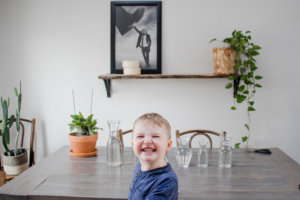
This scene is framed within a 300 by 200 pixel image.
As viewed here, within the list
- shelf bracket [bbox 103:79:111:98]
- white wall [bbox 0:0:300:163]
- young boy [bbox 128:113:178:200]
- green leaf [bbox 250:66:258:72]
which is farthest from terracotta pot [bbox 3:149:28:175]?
green leaf [bbox 250:66:258:72]

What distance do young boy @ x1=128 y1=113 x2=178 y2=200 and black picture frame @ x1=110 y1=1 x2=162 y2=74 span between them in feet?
5.09

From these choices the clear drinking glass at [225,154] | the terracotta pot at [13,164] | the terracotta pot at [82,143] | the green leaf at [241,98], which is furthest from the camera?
the green leaf at [241,98]

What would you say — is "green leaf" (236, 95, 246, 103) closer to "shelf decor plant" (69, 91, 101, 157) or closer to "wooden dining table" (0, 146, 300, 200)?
"wooden dining table" (0, 146, 300, 200)

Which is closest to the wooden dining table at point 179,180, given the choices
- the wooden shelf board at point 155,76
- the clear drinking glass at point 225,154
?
the clear drinking glass at point 225,154

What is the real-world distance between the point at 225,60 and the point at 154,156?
1508 mm

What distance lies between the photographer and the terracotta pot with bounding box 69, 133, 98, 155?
5.75 feet

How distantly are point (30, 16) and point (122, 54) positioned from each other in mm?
964

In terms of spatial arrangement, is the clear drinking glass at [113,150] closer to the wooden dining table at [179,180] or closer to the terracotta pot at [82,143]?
the wooden dining table at [179,180]

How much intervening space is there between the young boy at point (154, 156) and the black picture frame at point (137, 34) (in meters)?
1.55

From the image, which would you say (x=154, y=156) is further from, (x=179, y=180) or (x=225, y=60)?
(x=225, y=60)

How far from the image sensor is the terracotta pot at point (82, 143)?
5.75 ft

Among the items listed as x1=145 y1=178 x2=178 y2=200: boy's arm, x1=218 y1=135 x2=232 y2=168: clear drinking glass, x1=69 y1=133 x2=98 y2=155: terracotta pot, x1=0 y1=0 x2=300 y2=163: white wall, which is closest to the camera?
x1=145 y1=178 x2=178 y2=200: boy's arm

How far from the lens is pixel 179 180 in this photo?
1.36 meters

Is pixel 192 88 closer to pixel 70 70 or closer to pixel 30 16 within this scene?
pixel 70 70
